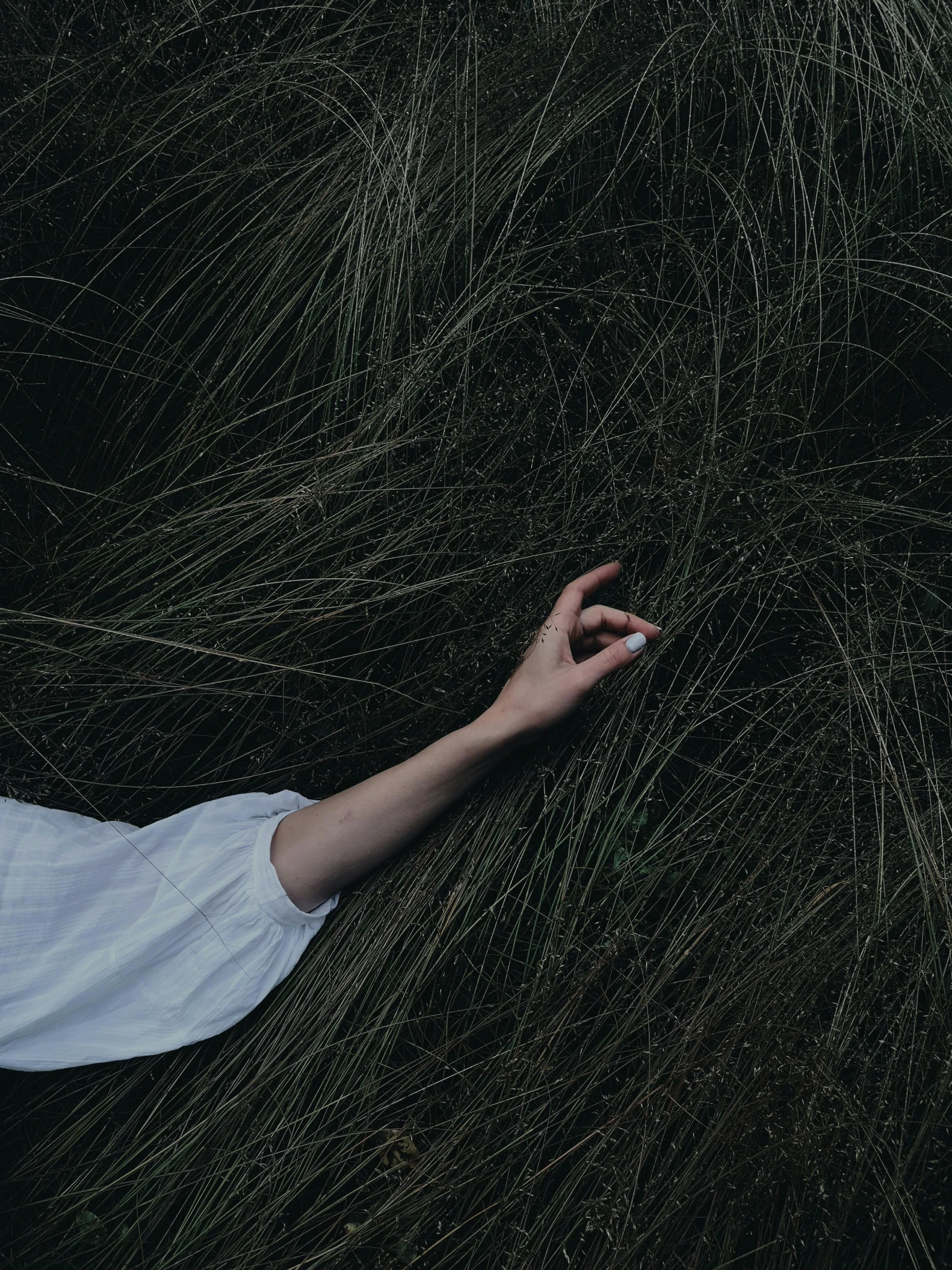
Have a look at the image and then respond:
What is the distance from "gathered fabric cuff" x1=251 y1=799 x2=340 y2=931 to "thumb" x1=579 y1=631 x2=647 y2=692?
57cm

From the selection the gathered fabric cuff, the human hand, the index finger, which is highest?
the index finger

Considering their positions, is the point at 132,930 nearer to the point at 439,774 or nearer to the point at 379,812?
the point at 379,812

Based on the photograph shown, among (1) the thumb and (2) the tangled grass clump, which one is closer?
(1) the thumb

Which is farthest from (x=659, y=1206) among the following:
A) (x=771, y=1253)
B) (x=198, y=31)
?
(x=198, y=31)

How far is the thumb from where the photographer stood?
4.72 ft

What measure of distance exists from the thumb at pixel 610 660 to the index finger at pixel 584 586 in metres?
0.11

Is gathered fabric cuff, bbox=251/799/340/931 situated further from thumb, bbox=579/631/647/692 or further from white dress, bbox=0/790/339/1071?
thumb, bbox=579/631/647/692

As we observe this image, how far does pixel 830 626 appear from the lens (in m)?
1.59

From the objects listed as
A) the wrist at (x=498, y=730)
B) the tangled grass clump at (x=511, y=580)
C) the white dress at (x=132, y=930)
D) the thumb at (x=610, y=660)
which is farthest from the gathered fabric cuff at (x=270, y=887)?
the thumb at (x=610, y=660)

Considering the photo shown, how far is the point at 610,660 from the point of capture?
1.45 m

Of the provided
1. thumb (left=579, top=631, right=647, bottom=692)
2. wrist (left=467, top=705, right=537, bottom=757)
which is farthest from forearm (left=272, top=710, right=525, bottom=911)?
thumb (left=579, top=631, right=647, bottom=692)

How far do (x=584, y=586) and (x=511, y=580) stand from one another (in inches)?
8.0

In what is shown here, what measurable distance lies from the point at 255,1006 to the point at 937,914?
119cm

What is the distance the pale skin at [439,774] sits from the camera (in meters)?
1.46
